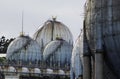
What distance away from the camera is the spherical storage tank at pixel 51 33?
121250 millimetres

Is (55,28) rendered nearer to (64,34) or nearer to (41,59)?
(64,34)

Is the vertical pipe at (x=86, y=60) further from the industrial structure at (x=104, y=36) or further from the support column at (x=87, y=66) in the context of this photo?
the industrial structure at (x=104, y=36)

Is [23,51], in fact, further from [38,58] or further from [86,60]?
[86,60]

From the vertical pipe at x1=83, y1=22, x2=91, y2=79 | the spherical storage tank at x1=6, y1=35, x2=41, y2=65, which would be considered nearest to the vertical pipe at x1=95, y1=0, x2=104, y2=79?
the vertical pipe at x1=83, y1=22, x2=91, y2=79

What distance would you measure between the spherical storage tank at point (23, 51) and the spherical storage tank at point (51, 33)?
11702 millimetres

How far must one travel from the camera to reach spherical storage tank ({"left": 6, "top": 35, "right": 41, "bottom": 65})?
4235 inches

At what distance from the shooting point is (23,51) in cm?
10869

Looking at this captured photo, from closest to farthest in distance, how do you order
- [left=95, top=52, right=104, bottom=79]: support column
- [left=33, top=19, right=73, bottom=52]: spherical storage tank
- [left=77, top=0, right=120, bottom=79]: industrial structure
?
1. [left=77, top=0, right=120, bottom=79]: industrial structure
2. [left=95, top=52, right=104, bottom=79]: support column
3. [left=33, top=19, right=73, bottom=52]: spherical storage tank

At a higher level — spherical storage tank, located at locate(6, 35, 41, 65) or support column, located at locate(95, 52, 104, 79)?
spherical storage tank, located at locate(6, 35, 41, 65)

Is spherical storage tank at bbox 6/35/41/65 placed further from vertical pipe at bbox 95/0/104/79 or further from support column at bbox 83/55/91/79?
vertical pipe at bbox 95/0/104/79

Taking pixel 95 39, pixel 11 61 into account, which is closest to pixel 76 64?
pixel 95 39

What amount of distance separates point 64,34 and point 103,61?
76279 millimetres

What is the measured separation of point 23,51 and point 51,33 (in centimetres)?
1459

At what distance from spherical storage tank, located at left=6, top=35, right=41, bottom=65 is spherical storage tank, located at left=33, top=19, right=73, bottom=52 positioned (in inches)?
461
